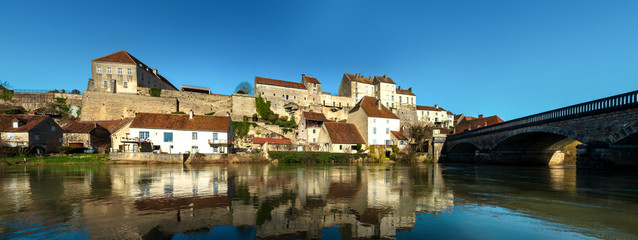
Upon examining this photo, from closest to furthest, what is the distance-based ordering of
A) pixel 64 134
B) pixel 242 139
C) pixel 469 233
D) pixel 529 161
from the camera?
pixel 469 233 < pixel 529 161 < pixel 64 134 < pixel 242 139

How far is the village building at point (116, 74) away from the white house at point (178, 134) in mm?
23728

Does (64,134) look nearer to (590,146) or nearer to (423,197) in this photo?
(423,197)

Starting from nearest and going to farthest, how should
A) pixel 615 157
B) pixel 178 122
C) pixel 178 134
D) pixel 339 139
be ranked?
1. pixel 615 157
2. pixel 178 134
3. pixel 178 122
4. pixel 339 139

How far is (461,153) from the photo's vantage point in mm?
42594

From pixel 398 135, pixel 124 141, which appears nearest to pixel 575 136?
pixel 398 135

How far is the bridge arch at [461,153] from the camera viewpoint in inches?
1601

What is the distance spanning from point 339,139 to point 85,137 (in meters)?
39.1

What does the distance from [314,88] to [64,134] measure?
49803 mm

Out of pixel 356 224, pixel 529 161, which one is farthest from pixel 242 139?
pixel 356 224

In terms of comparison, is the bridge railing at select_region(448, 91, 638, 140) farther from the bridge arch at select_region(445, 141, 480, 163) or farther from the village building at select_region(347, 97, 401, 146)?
the village building at select_region(347, 97, 401, 146)

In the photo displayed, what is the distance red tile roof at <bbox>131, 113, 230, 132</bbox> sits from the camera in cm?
3721

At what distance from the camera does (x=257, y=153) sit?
3672 cm

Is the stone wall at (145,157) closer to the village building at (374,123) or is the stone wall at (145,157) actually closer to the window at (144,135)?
the window at (144,135)

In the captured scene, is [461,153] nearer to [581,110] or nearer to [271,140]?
[581,110]
